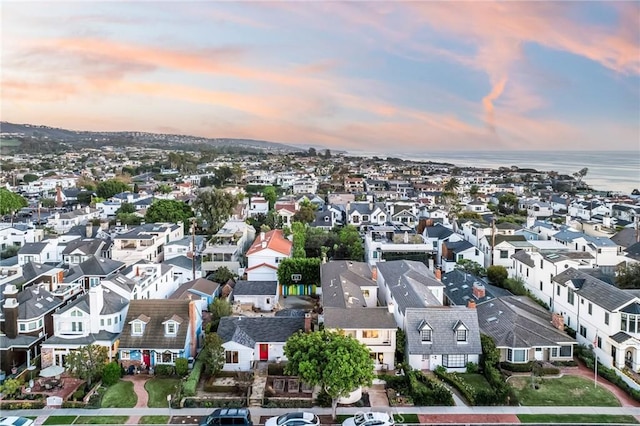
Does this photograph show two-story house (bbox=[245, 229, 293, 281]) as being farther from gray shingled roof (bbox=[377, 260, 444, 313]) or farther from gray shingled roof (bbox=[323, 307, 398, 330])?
gray shingled roof (bbox=[323, 307, 398, 330])

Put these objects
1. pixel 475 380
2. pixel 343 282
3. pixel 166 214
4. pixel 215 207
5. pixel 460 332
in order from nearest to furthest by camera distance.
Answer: pixel 475 380
pixel 460 332
pixel 343 282
pixel 166 214
pixel 215 207

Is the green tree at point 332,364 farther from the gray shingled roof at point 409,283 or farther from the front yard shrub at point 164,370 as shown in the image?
the front yard shrub at point 164,370

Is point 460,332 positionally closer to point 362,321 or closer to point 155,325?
point 362,321

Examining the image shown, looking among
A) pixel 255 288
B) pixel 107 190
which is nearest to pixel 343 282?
pixel 255 288

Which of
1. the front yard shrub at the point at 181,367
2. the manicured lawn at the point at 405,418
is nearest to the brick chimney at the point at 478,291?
the manicured lawn at the point at 405,418

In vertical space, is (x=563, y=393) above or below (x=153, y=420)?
above

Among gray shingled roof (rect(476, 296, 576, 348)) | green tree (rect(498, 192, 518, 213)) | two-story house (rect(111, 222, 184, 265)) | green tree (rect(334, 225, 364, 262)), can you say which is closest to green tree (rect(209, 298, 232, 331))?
two-story house (rect(111, 222, 184, 265))
